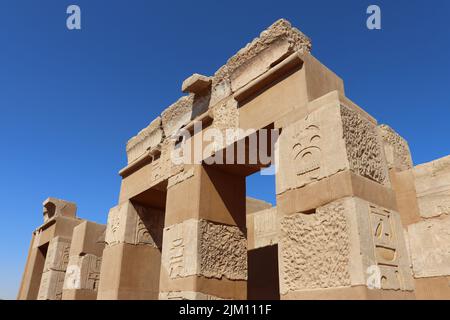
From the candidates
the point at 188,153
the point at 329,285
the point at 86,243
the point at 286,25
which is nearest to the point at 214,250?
the point at 188,153

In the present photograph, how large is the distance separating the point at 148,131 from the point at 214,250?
8.56ft

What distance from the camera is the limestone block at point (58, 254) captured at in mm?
7703

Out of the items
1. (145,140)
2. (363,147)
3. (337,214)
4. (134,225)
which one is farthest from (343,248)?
(145,140)

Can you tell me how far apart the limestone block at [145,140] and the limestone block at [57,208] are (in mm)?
3100

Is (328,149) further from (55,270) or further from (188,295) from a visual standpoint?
(55,270)

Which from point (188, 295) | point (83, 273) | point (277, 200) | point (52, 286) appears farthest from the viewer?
point (52, 286)

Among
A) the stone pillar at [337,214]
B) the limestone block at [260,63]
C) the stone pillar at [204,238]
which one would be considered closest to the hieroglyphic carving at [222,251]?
the stone pillar at [204,238]

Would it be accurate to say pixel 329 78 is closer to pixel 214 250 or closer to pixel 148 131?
pixel 214 250

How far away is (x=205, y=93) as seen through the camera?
16.5 ft

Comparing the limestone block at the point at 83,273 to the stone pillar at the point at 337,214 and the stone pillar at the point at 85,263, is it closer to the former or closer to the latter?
the stone pillar at the point at 85,263

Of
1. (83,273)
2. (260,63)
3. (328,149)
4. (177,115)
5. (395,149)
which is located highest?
(177,115)

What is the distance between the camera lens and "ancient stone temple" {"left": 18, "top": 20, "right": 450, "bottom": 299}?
280 centimetres

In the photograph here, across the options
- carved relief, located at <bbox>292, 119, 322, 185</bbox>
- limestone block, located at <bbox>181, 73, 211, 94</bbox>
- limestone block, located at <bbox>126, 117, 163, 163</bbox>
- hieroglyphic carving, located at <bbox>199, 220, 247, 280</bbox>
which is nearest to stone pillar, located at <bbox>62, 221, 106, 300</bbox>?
limestone block, located at <bbox>126, 117, 163, 163</bbox>

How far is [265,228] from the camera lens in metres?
6.20
